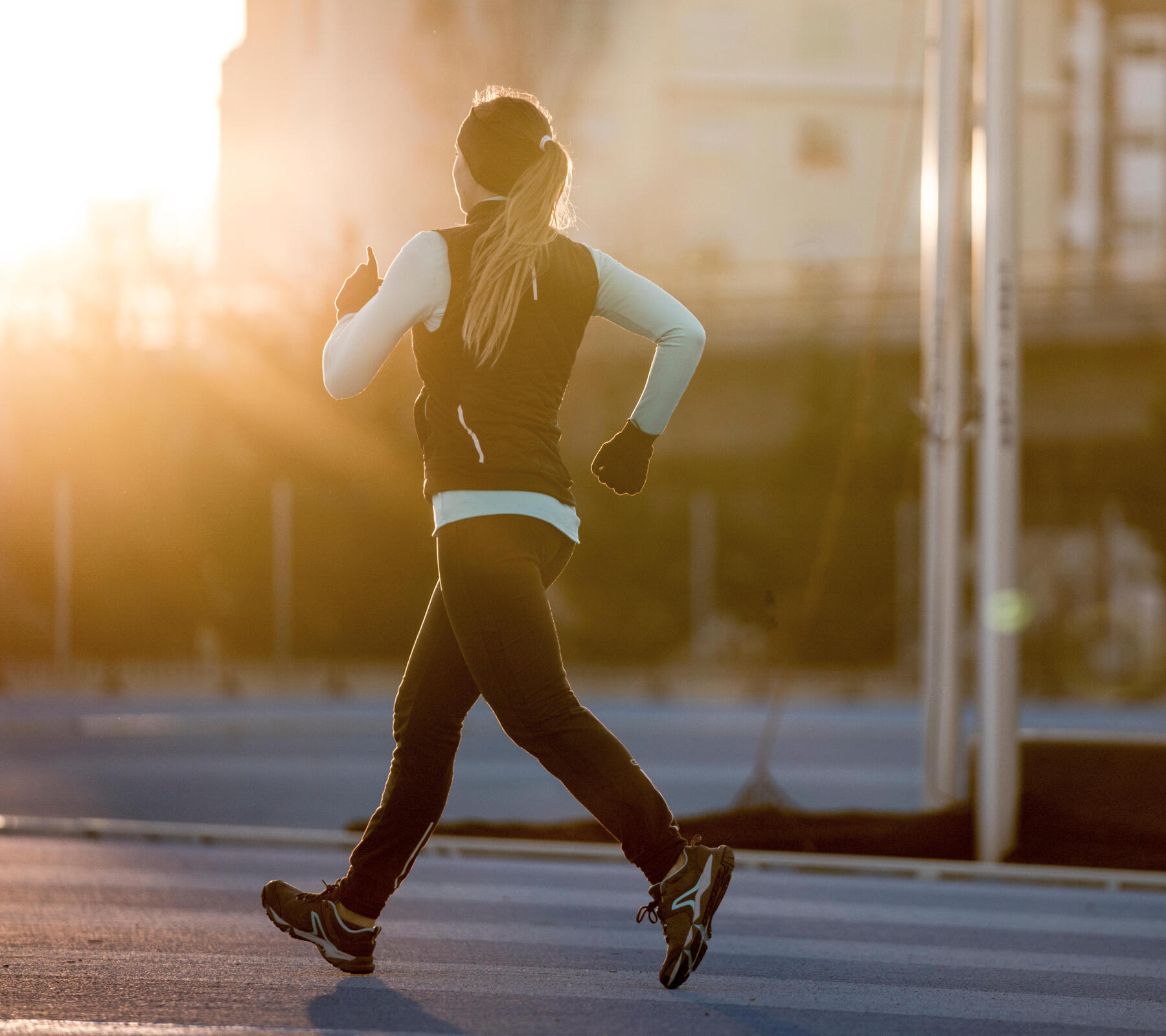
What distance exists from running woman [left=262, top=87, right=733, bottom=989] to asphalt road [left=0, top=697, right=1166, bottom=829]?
5.26 m

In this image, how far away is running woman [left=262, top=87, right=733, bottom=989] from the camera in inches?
136

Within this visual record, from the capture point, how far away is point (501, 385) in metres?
3.48

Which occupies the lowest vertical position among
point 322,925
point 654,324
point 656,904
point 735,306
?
point 322,925

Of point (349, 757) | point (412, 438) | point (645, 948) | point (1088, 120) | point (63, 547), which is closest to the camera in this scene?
point (645, 948)

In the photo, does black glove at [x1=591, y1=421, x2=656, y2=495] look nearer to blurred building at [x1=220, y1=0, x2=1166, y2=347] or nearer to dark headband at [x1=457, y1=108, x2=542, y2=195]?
dark headband at [x1=457, y1=108, x2=542, y2=195]

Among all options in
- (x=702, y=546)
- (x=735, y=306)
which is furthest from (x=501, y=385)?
(x=735, y=306)

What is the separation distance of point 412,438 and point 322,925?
18.7 meters

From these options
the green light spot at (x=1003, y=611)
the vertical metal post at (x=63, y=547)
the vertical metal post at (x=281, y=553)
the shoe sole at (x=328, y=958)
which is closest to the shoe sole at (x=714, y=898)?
the shoe sole at (x=328, y=958)

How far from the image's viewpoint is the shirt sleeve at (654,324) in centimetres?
365

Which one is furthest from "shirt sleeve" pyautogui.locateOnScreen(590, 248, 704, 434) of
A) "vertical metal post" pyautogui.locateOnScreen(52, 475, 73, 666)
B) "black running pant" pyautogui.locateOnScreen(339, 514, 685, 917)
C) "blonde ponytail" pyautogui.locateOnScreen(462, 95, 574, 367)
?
"vertical metal post" pyautogui.locateOnScreen(52, 475, 73, 666)

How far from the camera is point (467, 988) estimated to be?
3.62 meters

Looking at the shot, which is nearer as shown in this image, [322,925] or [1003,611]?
[322,925]

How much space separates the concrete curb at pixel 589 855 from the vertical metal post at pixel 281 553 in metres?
15.9

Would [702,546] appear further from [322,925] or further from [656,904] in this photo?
[656,904]
